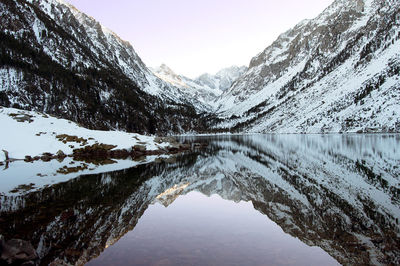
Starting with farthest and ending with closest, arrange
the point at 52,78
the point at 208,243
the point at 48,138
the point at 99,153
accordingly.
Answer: the point at 52,78 < the point at 99,153 < the point at 48,138 < the point at 208,243

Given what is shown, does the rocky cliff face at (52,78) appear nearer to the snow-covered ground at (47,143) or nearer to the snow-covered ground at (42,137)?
the snow-covered ground at (42,137)

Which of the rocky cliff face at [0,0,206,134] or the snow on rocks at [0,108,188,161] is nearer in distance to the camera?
the snow on rocks at [0,108,188,161]

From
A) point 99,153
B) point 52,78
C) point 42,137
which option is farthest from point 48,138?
point 52,78

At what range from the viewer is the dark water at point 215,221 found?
36.7 feet

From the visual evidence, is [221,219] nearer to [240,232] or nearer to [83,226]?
[240,232]

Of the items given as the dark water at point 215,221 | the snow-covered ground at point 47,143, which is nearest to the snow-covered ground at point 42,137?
the snow-covered ground at point 47,143

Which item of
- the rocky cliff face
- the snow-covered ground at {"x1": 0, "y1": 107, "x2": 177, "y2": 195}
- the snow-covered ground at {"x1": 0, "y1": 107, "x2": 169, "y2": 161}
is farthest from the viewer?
the rocky cliff face

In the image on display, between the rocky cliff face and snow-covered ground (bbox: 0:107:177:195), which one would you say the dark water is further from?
the rocky cliff face

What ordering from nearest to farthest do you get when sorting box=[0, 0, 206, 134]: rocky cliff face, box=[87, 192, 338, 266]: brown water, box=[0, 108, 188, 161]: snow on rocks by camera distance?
box=[87, 192, 338, 266]: brown water < box=[0, 108, 188, 161]: snow on rocks < box=[0, 0, 206, 134]: rocky cliff face

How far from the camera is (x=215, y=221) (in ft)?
55.1

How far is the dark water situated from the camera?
1117 centimetres

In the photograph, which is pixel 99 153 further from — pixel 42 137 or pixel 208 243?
pixel 208 243

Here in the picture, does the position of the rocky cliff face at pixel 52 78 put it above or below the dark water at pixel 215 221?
above

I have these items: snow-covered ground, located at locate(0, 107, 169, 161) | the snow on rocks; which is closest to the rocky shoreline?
the snow on rocks
